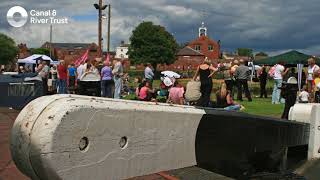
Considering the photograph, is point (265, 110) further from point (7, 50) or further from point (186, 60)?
point (7, 50)

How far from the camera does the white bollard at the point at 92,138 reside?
3369 millimetres

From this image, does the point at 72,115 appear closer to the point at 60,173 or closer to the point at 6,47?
the point at 60,173

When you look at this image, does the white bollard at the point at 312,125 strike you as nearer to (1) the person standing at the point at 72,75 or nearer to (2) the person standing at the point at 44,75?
Result: (2) the person standing at the point at 44,75

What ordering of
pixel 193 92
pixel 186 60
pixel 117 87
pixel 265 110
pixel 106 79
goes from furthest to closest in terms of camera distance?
pixel 186 60 < pixel 117 87 < pixel 106 79 < pixel 265 110 < pixel 193 92

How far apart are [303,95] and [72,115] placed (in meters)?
13.1

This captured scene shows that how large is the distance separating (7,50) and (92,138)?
135 m

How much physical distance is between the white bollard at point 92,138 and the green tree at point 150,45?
10436cm

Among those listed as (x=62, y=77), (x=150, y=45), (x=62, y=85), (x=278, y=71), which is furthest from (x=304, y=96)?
(x=150, y=45)

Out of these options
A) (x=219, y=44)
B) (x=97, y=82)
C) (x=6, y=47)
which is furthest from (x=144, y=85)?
(x=219, y=44)

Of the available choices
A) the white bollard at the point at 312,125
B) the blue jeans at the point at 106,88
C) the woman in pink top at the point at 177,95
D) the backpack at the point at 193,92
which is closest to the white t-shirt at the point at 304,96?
the backpack at the point at 193,92

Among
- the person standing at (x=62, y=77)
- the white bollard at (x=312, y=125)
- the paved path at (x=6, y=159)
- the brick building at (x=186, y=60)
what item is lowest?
the paved path at (x=6, y=159)

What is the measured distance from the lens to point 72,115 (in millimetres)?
3395

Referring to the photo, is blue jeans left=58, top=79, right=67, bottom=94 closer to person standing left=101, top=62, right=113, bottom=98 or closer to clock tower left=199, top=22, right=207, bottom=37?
person standing left=101, top=62, right=113, bottom=98

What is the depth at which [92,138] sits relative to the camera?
360 centimetres
